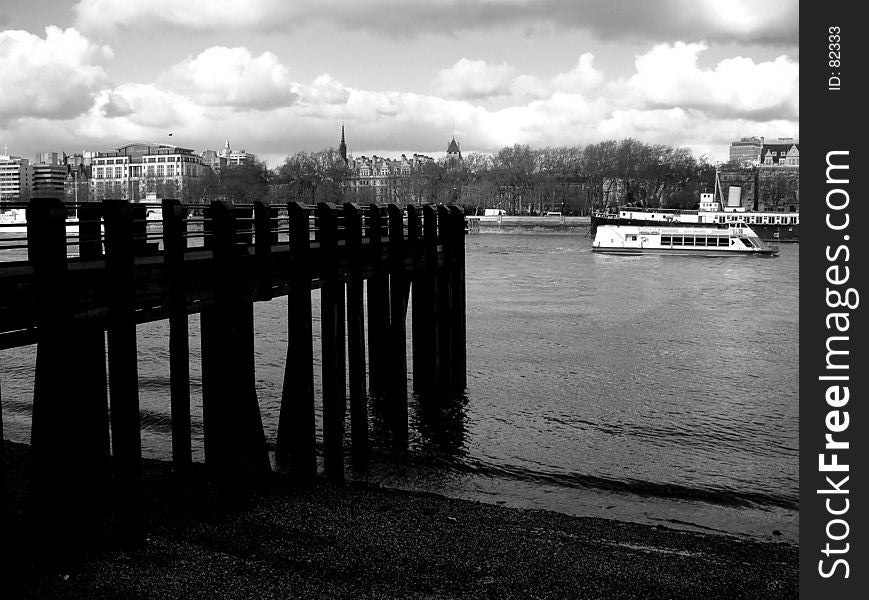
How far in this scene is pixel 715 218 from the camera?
91.6 meters

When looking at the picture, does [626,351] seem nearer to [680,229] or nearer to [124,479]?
[124,479]

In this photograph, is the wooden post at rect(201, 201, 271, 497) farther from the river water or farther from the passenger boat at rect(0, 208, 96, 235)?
the river water

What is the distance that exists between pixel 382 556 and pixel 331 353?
402cm

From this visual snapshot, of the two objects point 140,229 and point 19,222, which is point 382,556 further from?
point 19,222

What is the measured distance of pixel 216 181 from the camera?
13225cm

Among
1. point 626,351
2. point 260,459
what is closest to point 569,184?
point 626,351

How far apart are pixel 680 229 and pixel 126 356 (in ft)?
253

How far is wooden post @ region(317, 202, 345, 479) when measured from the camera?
12641 millimetres

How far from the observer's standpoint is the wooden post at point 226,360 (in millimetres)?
10273

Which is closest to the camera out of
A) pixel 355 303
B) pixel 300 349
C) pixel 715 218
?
pixel 300 349

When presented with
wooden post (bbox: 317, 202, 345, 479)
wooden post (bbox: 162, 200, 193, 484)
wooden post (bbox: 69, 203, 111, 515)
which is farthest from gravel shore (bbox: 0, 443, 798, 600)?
wooden post (bbox: 317, 202, 345, 479)

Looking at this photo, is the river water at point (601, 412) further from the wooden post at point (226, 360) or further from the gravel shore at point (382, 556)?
the wooden post at point (226, 360)

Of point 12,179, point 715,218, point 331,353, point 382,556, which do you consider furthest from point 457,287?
point 12,179

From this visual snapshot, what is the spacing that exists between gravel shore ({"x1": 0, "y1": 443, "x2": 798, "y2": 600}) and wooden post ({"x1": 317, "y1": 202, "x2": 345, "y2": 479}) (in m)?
1.07
